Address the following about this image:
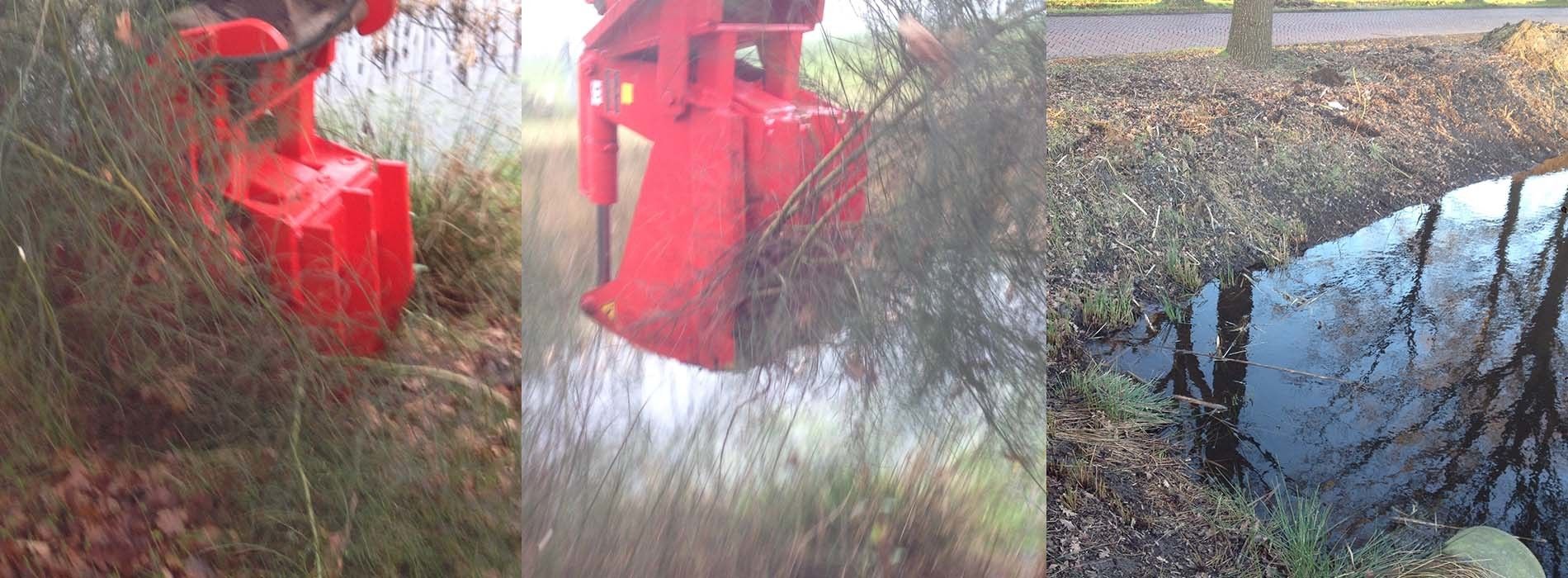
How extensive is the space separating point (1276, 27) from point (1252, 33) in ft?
5.96

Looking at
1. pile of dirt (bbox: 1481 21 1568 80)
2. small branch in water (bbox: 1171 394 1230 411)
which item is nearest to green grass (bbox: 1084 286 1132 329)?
small branch in water (bbox: 1171 394 1230 411)

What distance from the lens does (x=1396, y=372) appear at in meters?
4.62

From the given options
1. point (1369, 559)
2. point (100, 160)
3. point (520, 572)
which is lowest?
point (1369, 559)

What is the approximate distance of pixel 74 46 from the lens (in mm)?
1059

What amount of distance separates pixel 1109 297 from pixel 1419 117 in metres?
3.35

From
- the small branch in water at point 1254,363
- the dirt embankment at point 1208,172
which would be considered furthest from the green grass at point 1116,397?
the small branch in water at point 1254,363

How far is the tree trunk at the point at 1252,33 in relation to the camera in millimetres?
6504

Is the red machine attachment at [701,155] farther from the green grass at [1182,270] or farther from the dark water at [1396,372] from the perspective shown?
the green grass at [1182,270]

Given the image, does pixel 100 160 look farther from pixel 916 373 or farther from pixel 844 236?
pixel 916 373

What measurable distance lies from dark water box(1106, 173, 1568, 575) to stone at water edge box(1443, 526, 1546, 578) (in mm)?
316

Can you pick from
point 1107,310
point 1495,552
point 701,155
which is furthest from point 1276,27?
point 701,155

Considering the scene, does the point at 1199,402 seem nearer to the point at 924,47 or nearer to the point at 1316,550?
the point at 1316,550

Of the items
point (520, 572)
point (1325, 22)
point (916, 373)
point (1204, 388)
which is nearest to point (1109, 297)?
point (1204, 388)

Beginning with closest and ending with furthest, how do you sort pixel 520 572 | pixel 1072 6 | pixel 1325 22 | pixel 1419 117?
pixel 520 572 < pixel 1419 117 < pixel 1072 6 < pixel 1325 22
